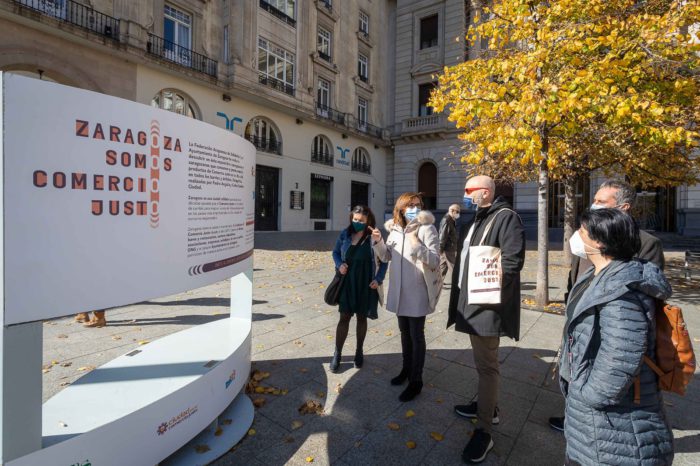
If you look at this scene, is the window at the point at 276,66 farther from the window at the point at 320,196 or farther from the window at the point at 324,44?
the window at the point at 320,196

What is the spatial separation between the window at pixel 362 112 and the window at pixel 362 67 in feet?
5.69

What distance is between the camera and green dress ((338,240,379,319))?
389 centimetres

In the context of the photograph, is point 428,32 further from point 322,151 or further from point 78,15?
point 78,15

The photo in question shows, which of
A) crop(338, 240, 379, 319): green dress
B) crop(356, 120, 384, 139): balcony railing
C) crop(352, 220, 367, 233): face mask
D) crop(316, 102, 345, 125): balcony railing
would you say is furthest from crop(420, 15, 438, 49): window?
crop(338, 240, 379, 319): green dress

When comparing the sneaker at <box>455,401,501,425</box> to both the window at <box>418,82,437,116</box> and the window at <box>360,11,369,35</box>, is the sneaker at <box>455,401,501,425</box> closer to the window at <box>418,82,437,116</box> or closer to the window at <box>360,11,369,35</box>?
Answer: the window at <box>418,82,437,116</box>

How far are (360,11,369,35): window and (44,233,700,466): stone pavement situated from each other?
1111 inches

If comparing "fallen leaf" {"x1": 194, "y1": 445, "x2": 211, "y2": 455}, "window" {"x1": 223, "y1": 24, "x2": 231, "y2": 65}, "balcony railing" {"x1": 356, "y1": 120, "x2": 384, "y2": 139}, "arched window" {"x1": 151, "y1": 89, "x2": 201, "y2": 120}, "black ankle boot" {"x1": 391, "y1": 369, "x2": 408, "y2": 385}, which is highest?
"window" {"x1": 223, "y1": 24, "x2": 231, "y2": 65}

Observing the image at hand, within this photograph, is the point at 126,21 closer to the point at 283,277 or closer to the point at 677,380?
the point at 283,277

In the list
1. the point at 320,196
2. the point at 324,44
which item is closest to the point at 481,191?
the point at 320,196

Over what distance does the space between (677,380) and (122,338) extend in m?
5.58

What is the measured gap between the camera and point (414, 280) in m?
3.47

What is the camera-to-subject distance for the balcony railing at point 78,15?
41.8 feet

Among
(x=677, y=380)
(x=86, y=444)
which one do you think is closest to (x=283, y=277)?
(x=86, y=444)

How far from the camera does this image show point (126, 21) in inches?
586
